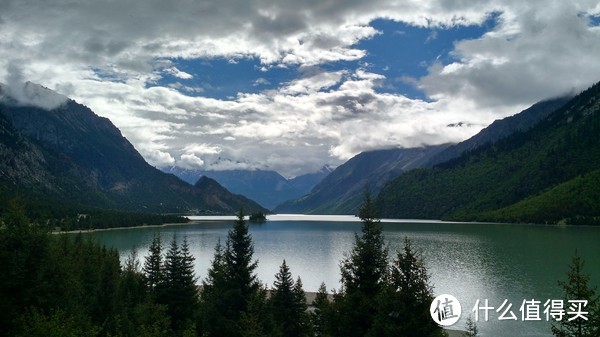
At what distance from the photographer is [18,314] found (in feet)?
121

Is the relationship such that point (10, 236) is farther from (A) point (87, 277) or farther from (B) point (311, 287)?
(B) point (311, 287)

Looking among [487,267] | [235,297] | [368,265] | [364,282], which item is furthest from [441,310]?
Result: [487,267]

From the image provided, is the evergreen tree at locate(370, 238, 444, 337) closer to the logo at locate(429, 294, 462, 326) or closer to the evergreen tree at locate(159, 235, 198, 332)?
the logo at locate(429, 294, 462, 326)

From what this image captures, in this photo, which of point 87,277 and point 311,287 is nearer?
point 87,277

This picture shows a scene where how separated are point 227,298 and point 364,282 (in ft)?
56.4

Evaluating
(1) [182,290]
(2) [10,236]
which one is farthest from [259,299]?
(2) [10,236]

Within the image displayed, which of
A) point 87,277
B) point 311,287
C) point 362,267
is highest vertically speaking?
point 362,267

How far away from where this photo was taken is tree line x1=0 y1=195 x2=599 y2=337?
27359 millimetres

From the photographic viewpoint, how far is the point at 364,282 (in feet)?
110

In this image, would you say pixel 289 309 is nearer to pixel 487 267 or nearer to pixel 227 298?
pixel 227 298

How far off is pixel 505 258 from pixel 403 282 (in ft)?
389

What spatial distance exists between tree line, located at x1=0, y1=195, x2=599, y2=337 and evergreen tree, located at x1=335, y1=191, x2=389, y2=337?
0.25ft

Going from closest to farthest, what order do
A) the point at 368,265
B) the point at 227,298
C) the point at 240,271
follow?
the point at 368,265 < the point at 227,298 < the point at 240,271

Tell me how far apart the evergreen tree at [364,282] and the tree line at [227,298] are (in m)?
0.07
